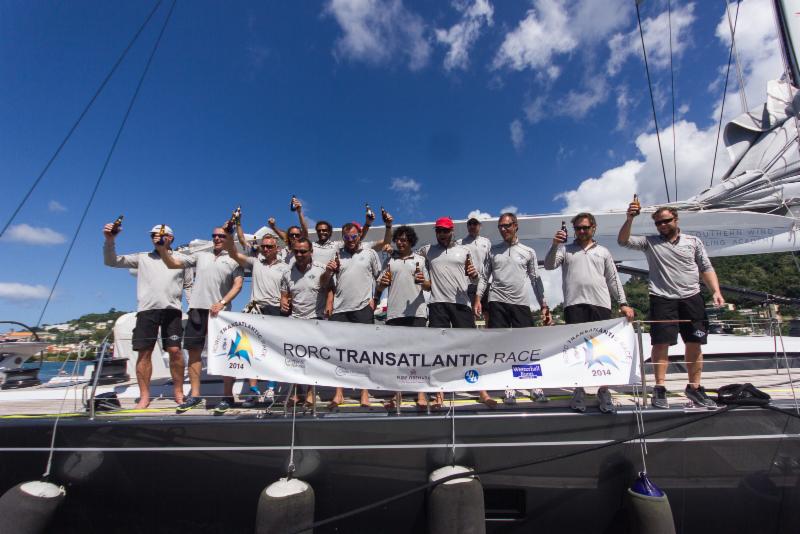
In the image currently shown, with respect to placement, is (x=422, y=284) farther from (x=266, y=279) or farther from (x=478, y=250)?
(x=266, y=279)

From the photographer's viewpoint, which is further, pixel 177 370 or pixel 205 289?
pixel 205 289

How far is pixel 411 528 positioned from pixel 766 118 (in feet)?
25.2

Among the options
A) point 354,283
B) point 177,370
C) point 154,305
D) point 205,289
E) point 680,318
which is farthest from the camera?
point 205,289

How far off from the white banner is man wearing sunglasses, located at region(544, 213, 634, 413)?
0.40 metres

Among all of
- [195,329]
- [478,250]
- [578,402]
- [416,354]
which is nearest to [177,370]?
[195,329]

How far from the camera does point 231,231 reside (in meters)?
4.14

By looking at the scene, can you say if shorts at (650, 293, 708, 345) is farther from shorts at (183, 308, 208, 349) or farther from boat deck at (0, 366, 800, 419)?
shorts at (183, 308, 208, 349)

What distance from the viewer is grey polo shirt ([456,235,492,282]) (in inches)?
164

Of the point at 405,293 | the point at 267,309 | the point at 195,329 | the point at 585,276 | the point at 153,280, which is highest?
the point at 153,280

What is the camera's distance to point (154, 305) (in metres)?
4.23

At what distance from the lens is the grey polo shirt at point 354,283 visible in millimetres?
4004

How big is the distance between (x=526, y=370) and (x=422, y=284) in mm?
1174

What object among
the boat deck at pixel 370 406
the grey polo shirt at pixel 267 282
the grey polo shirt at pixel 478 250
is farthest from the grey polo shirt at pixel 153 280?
the grey polo shirt at pixel 478 250

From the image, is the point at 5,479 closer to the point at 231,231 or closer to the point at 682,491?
the point at 231,231
